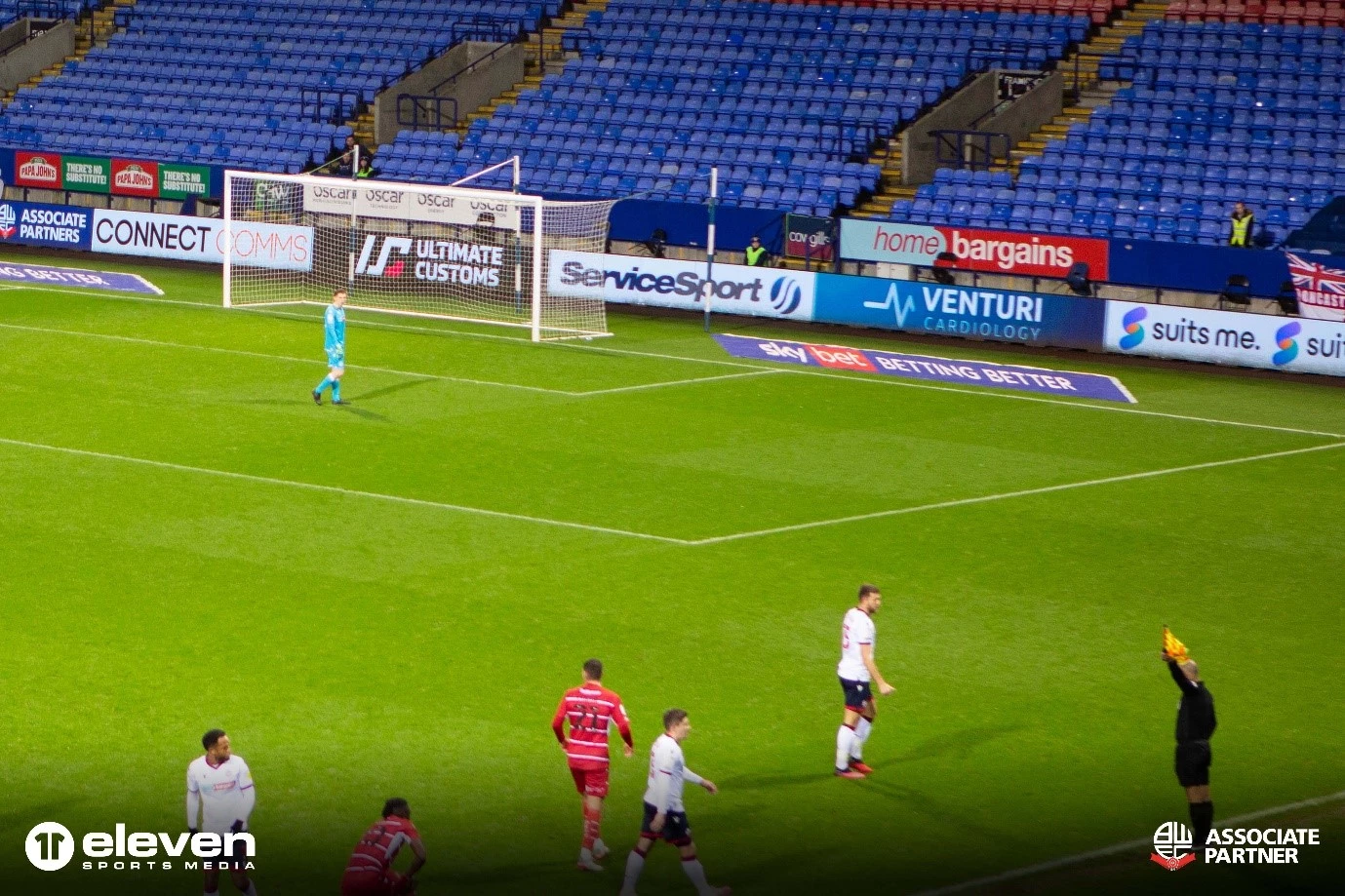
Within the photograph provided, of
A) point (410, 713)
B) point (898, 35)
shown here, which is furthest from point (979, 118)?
point (410, 713)

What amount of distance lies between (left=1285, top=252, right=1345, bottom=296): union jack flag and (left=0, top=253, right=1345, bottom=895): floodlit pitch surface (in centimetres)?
389

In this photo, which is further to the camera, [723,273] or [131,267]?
[131,267]

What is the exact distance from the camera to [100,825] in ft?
42.6

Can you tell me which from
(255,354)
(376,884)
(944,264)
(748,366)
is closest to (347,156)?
(255,354)

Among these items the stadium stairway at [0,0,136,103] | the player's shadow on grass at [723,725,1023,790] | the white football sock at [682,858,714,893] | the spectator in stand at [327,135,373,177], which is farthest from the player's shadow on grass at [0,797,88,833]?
the stadium stairway at [0,0,136,103]

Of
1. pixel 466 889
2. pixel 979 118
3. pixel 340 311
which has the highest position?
pixel 979 118

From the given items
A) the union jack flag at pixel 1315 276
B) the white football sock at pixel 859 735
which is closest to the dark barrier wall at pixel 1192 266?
the union jack flag at pixel 1315 276

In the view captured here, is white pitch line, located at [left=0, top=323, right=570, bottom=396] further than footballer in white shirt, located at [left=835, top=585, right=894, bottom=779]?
Yes

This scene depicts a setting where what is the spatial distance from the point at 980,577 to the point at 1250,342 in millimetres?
16734

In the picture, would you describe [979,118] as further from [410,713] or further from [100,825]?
[100,825]

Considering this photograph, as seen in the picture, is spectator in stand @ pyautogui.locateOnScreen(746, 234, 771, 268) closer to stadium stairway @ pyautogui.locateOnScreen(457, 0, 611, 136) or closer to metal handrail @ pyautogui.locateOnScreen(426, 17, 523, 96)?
stadium stairway @ pyautogui.locateOnScreen(457, 0, 611, 136)

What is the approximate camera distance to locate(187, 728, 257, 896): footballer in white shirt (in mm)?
11664

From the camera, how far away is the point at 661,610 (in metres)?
18.5

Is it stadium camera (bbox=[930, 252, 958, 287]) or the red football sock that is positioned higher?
stadium camera (bbox=[930, 252, 958, 287])
